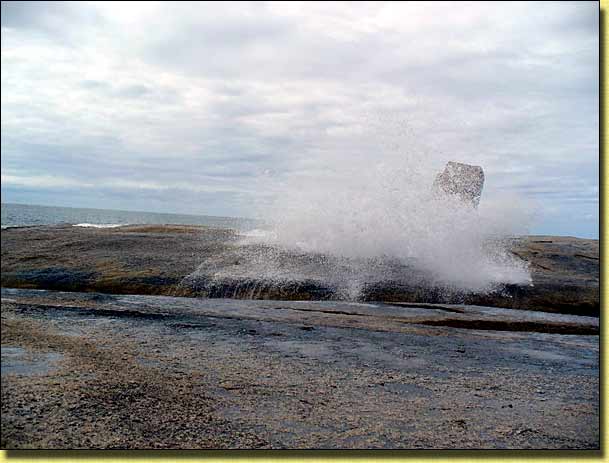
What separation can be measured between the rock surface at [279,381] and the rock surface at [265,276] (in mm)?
724

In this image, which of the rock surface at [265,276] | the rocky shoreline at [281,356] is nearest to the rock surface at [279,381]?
the rocky shoreline at [281,356]

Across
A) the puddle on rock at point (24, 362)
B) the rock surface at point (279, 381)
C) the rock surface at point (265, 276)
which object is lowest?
the rock surface at point (279, 381)

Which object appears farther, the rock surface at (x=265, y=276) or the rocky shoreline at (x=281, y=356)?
the rock surface at (x=265, y=276)

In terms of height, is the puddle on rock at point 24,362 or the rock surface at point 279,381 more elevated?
the puddle on rock at point 24,362

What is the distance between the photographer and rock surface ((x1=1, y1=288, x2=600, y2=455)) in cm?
250

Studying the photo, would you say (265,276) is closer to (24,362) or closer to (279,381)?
(279,381)

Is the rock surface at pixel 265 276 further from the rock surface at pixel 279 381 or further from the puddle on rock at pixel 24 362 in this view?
the puddle on rock at pixel 24 362

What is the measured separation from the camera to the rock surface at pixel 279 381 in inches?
98.4

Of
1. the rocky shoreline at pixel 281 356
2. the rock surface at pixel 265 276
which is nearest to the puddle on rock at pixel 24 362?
the rocky shoreline at pixel 281 356

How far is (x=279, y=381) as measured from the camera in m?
3.16

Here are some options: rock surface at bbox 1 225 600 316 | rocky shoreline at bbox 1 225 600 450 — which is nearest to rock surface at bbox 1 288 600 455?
rocky shoreline at bbox 1 225 600 450

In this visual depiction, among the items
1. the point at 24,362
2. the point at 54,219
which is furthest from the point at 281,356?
the point at 54,219

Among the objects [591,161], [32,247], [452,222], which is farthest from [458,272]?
[32,247]

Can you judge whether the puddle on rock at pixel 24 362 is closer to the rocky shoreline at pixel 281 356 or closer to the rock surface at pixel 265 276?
the rocky shoreline at pixel 281 356
